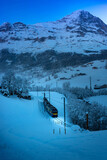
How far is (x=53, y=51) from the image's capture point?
445 feet

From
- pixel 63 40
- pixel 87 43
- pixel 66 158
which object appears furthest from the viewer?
pixel 63 40

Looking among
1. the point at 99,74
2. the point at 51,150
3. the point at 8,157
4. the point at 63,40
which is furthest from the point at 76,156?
the point at 63,40

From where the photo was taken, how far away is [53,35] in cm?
18225

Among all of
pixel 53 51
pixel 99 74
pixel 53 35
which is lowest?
pixel 99 74

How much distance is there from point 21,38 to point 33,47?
41.2 m

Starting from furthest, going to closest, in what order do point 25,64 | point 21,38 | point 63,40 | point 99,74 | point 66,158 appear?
point 21,38, point 63,40, point 25,64, point 99,74, point 66,158

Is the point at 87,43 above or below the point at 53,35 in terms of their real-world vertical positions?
below

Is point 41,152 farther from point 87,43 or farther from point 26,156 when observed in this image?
point 87,43

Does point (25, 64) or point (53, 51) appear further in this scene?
point (53, 51)

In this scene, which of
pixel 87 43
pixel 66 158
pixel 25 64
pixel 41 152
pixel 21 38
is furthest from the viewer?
pixel 21 38

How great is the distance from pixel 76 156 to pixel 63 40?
6958 inches

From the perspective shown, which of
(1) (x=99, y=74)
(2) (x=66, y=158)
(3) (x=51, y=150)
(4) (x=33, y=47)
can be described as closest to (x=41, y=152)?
(3) (x=51, y=150)

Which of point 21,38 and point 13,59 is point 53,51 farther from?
point 21,38

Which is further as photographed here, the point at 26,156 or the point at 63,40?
the point at 63,40
